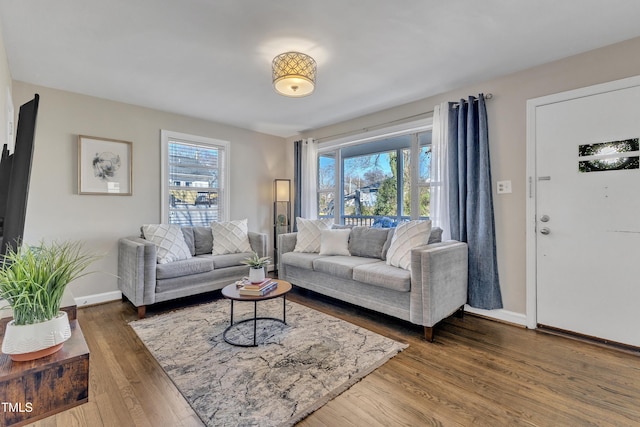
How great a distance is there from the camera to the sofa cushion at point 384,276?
8.48 feet

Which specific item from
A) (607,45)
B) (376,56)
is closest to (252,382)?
(376,56)

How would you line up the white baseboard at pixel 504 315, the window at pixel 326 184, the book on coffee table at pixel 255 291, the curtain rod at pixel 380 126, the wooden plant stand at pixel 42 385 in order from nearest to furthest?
the wooden plant stand at pixel 42 385
the book on coffee table at pixel 255 291
the white baseboard at pixel 504 315
the curtain rod at pixel 380 126
the window at pixel 326 184

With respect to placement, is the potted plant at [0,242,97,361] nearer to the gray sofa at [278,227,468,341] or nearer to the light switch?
the gray sofa at [278,227,468,341]

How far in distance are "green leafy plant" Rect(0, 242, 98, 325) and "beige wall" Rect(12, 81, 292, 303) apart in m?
1.89

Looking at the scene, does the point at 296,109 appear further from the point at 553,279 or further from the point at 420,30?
the point at 553,279

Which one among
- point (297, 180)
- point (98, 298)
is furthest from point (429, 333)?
point (98, 298)

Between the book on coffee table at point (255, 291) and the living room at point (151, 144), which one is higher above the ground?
the living room at point (151, 144)

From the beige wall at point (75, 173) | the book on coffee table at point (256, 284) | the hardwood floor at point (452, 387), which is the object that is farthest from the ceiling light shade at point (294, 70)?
the hardwood floor at point (452, 387)

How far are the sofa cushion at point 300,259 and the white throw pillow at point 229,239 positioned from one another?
0.59 metres

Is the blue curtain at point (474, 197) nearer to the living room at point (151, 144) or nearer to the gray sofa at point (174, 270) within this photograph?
the living room at point (151, 144)

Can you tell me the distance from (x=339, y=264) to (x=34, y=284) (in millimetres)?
2528

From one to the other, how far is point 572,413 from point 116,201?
4.46 m

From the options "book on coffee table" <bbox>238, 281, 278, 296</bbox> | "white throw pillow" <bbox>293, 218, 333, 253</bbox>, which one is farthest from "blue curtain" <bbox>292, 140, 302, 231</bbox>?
"book on coffee table" <bbox>238, 281, 278, 296</bbox>

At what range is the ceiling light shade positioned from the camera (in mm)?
2346
